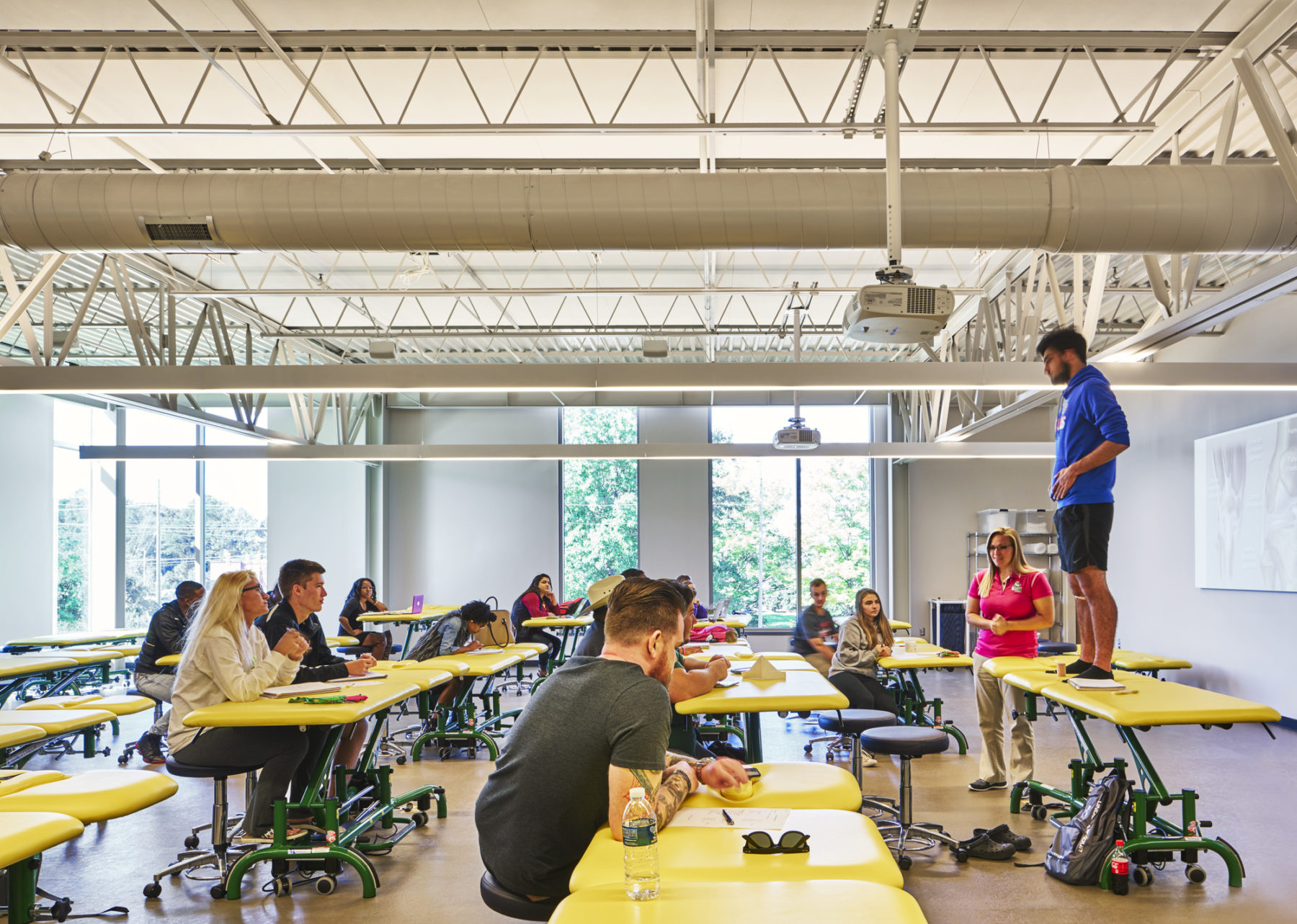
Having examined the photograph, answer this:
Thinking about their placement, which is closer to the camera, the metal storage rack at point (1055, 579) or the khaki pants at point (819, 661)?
the khaki pants at point (819, 661)

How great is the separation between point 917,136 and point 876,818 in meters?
4.84

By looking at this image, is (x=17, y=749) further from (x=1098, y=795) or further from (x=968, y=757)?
(x=968, y=757)

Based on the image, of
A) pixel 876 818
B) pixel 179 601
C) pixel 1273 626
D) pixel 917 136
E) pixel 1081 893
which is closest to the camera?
pixel 1081 893

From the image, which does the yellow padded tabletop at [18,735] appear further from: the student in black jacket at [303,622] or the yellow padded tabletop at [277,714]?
the student in black jacket at [303,622]

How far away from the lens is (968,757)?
279 inches

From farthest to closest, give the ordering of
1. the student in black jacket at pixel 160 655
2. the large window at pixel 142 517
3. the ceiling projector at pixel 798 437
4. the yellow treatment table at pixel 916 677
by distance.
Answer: the large window at pixel 142 517
the ceiling projector at pixel 798 437
the student in black jacket at pixel 160 655
the yellow treatment table at pixel 916 677

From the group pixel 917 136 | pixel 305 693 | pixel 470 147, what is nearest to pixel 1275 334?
pixel 917 136

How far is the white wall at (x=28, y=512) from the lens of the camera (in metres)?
12.4

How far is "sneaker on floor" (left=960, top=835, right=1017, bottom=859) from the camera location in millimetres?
4602

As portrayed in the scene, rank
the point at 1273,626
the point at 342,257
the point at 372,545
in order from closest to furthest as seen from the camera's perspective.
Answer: the point at 1273,626 < the point at 342,257 < the point at 372,545

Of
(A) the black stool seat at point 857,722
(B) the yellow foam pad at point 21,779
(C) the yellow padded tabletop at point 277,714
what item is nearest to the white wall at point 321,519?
(A) the black stool seat at point 857,722

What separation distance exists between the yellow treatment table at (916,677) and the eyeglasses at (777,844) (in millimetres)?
4928

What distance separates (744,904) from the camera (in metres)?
1.66

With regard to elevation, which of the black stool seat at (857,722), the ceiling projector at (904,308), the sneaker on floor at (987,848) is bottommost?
the sneaker on floor at (987,848)
